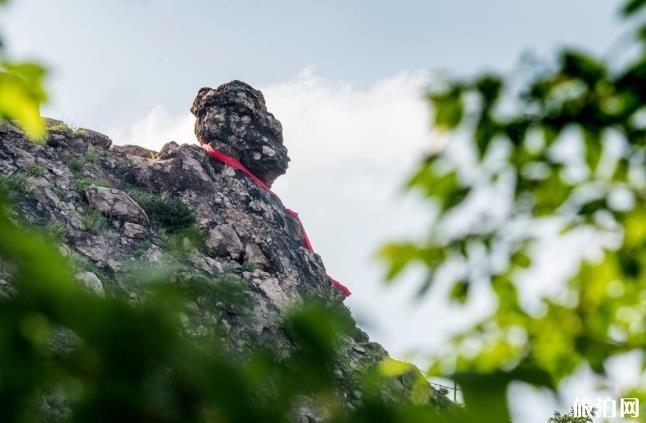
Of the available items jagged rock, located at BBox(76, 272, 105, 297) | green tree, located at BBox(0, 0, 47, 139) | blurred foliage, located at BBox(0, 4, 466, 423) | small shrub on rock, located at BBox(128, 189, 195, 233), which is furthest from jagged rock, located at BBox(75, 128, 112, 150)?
blurred foliage, located at BBox(0, 4, 466, 423)

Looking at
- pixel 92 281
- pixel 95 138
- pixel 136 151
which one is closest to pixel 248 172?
pixel 136 151

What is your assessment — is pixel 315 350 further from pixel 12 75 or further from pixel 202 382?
pixel 12 75

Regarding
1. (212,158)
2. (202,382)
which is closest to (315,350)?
(202,382)

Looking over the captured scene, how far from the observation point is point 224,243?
12148mm

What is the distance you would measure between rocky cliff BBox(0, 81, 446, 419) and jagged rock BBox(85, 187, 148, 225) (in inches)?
0.9

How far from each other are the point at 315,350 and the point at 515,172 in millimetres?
945

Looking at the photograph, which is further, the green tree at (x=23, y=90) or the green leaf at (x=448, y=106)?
the green leaf at (x=448, y=106)

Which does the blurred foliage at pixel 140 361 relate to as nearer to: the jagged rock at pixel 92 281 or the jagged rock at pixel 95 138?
the jagged rock at pixel 92 281

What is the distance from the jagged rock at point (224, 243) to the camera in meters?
11.9

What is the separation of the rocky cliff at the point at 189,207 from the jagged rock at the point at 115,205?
2 centimetres

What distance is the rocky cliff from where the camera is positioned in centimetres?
992

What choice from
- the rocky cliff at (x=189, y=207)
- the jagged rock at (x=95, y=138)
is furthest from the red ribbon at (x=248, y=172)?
the jagged rock at (x=95, y=138)

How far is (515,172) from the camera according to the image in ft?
4.75

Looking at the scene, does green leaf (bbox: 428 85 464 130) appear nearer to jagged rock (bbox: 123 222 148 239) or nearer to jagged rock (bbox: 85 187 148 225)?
jagged rock (bbox: 123 222 148 239)
